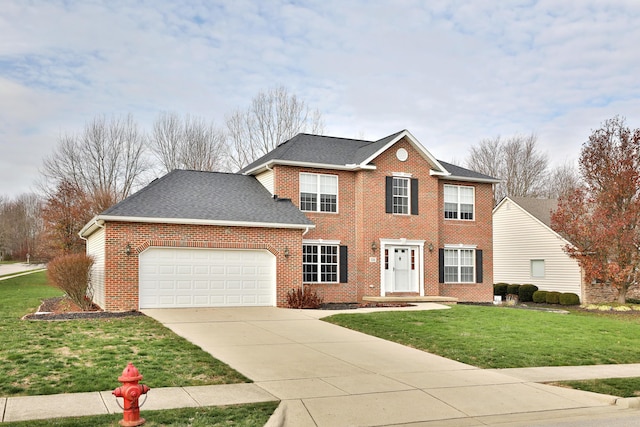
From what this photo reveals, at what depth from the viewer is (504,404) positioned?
8.81 m

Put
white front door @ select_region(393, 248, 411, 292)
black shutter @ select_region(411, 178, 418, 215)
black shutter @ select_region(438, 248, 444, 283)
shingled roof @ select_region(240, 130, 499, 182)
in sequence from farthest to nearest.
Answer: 1. black shutter @ select_region(438, 248, 444, 283)
2. black shutter @ select_region(411, 178, 418, 215)
3. white front door @ select_region(393, 248, 411, 292)
4. shingled roof @ select_region(240, 130, 499, 182)

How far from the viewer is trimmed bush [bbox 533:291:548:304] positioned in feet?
104

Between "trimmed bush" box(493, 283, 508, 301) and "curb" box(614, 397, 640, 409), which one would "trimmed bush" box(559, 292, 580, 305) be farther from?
"curb" box(614, 397, 640, 409)

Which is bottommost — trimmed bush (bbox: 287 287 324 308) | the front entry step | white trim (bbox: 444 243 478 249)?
the front entry step

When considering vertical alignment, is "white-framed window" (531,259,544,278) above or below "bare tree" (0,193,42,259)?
below

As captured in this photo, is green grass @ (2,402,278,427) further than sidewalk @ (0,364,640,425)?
No

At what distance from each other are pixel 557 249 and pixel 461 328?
712 inches

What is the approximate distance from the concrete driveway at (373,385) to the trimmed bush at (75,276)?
6.50 metres

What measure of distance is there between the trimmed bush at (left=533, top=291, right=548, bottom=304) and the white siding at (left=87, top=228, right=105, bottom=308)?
21974mm

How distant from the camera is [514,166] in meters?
55.1

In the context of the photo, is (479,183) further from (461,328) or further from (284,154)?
(461,328)

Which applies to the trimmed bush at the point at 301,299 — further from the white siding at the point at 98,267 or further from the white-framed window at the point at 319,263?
the white siding at the point at 98,267

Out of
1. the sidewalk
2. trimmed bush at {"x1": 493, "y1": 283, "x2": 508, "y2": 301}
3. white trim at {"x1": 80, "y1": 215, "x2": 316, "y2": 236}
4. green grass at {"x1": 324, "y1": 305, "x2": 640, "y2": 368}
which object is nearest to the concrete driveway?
the sidewalk

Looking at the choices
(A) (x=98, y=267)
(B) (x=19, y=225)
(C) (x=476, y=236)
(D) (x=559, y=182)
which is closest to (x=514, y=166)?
(D) (x=559, y=182)
